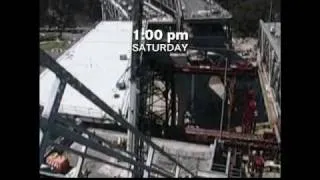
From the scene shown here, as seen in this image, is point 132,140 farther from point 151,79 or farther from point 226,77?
point 226,77

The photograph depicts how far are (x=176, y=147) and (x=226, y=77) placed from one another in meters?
0.80

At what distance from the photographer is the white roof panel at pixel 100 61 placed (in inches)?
129

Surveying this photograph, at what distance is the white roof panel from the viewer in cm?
327

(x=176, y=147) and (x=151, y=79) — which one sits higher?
(x=151, y=79)

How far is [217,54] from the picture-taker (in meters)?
4.12

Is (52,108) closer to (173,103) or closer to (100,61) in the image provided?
(100,61)

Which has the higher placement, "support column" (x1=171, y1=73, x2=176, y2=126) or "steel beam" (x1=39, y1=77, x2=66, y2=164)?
"steel beam" (x1=39, y1=77, x2=66, y2=164)

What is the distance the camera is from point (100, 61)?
3.58 meters

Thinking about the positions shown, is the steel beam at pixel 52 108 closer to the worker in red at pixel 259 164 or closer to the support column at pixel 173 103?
the worker in red at pixel 259 164

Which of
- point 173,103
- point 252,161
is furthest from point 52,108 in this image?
point 173,103

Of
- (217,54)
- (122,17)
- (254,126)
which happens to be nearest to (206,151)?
(254,126)

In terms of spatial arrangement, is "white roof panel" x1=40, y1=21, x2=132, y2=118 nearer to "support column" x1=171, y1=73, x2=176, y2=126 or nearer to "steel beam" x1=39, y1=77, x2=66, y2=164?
"support column" x1=171, y1=73, x2=176, y2=126

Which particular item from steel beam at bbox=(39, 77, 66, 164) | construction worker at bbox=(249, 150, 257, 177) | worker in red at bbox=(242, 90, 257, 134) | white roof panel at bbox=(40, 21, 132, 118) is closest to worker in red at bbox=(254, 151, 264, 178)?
construction worker at bbox=(249, 150, 257, 177)
